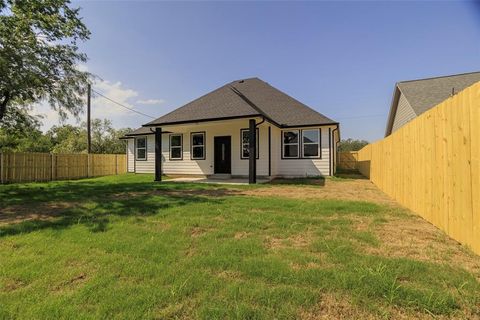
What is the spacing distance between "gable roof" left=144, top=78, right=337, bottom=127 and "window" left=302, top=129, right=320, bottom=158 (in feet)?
1.82

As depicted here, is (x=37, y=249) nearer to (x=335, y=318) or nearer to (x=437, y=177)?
(x=335, y=318)

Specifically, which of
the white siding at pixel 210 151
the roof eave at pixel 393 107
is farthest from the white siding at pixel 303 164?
the roof eave at pixel 393 107


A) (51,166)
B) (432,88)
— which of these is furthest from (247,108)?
(51,166)

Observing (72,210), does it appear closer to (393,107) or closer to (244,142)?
(244,142)

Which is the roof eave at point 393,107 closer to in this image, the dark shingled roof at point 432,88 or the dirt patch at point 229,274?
the dark shingled roof at point 432,88

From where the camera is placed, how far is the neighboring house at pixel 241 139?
1345cm

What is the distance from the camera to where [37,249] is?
3.59 m

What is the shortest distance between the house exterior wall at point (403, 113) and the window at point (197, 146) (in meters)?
11.7

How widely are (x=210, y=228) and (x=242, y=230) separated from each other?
0.53m

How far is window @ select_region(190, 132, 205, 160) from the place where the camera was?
1542 centimetres

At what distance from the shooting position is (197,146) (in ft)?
51.2

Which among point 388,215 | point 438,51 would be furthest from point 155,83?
point 388,215

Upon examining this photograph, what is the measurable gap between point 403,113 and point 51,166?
22.9 meters

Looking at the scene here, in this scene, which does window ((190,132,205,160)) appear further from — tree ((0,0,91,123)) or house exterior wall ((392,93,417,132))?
house exterior wall ((392,93,417,132))
